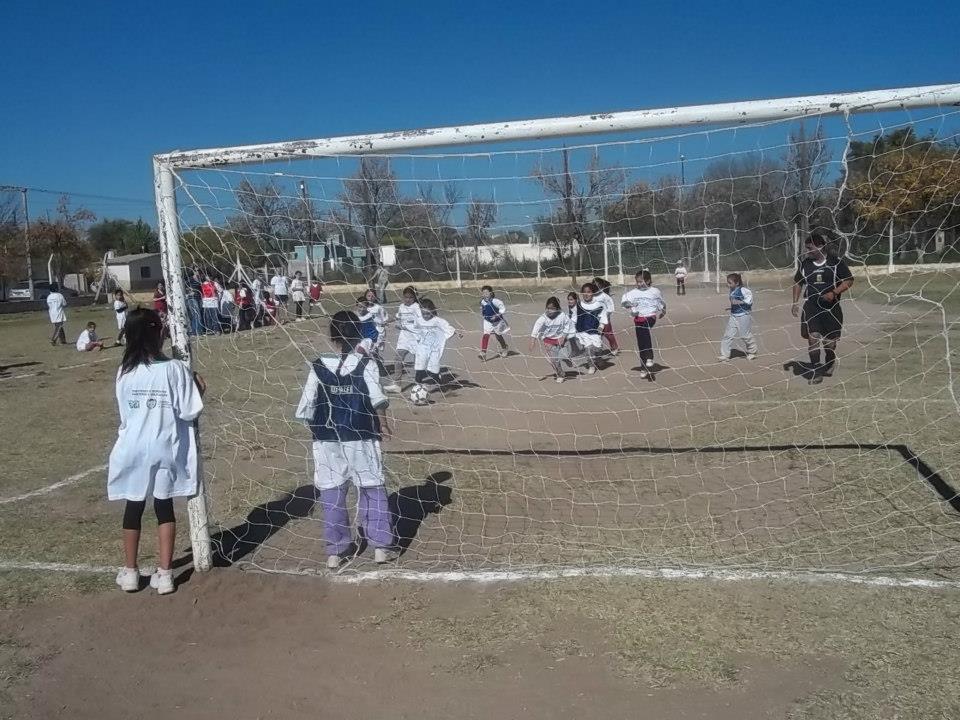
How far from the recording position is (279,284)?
235 inches

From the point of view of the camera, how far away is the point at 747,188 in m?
5.44

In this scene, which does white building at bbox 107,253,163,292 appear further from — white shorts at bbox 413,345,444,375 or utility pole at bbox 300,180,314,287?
utility pole at bbox 300,180,314,287

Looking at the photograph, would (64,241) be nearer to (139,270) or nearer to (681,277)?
(139,270)

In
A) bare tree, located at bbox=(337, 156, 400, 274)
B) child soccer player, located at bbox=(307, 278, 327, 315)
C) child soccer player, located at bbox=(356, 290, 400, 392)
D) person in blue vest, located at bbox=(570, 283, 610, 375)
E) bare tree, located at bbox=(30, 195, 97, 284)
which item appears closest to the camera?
bare tree, located at bbox=(337, 156, 400, 274)

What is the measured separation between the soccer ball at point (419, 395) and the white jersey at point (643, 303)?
312cm

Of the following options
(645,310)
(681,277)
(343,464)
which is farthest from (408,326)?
(343,464)

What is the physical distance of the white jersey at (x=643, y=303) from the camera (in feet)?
35.8

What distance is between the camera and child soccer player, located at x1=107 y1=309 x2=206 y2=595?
4.52 meters

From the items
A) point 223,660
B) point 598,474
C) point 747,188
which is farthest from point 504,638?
point 747,188

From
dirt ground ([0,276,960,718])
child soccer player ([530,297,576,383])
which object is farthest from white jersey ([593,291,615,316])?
dirt ground ([0,276,960,718])

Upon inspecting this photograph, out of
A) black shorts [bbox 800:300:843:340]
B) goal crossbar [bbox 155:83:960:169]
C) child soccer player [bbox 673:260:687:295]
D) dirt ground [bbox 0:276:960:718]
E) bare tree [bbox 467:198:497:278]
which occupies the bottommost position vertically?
dirt ground [bbox 0:276:960:718]

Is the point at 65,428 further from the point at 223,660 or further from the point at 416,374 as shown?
the point at 223,660

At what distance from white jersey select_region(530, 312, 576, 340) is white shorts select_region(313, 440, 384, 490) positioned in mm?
7089

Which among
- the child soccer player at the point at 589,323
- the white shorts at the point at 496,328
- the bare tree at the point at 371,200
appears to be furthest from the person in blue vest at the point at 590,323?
the bare tree at the point at 371,200
